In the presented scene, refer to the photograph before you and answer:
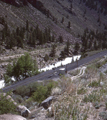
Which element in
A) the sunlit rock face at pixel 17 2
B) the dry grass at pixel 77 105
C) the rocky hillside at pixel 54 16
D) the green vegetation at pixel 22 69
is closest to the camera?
the dry grass at pixel 77 105

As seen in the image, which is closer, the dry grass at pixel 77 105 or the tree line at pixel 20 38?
the dry grass at pixel 77 105

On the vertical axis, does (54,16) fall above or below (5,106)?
above

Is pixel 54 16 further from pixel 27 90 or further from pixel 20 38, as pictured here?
pixel 27 90

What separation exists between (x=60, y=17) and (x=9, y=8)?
130ft

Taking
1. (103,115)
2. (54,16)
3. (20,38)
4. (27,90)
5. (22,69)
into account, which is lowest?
(27,90)

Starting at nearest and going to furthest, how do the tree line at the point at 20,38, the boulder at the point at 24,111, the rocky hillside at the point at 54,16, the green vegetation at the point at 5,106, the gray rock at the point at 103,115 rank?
the gray rock at the point at 103,115, the green vegetation at the point at 5,106, the boulder at the point at 24,111, the tree line at the point at 20,38, the rocky hillside at the point at 54,16

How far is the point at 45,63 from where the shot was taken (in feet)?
158

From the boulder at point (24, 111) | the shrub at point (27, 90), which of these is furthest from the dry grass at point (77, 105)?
the shrub at point (27, 90)

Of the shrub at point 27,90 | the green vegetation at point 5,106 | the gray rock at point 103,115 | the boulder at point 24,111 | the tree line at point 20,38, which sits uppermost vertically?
the tree line at point 20,38

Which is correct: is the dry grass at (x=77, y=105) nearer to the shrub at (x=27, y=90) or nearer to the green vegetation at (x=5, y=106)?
the green vegetation at (x=5, y=106)

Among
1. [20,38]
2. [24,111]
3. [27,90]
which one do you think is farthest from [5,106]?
[20,38]

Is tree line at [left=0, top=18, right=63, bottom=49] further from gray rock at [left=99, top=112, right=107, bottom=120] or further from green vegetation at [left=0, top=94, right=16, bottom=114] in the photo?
gray rock at [left=99, top=112, right=107, bottom=120]

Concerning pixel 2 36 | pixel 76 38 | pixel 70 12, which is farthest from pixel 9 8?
pixel 70 12

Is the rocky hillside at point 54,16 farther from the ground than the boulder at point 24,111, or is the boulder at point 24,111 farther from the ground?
the rocky hillside at point 54,16
